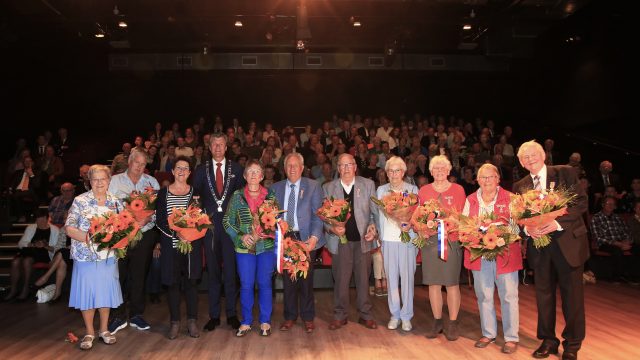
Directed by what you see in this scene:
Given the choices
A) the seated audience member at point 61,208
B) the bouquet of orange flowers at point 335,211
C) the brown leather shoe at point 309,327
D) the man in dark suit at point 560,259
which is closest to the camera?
the man in dark suit at point 560,259

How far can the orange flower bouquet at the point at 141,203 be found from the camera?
4270 mm

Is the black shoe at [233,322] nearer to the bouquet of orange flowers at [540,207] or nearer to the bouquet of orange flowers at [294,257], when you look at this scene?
the bouquet of orange flowers at [294,257]

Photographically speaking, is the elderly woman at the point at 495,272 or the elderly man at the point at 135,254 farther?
the elderly man at the point at 135,254

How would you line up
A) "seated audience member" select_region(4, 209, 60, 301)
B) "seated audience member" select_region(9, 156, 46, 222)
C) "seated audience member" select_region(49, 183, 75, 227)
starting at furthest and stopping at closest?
"seated audience member" select_region(9, 156, 46, 222)
"seated audience member" select_region(49, 183, 75, 227)
"seated audience member" select_region(4, 209, 60, 301)

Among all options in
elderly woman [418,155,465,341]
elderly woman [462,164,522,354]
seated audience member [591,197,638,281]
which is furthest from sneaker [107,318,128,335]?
seated audience member [591,197,638,281]

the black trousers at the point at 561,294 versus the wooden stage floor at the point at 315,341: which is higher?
the black trousers at the point at 561,294

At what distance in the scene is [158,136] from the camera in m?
12.2

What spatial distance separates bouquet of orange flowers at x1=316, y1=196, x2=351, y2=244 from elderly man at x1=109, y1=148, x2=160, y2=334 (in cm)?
161

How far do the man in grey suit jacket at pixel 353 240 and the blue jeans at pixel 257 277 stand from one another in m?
0.63

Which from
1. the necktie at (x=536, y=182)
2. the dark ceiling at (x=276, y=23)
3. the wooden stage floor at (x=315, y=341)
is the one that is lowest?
the wooden stage floor at (x=315, y=341)

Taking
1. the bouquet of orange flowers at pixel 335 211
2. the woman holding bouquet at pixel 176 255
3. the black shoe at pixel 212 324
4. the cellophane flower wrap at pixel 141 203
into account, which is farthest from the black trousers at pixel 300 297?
the cellophane flower wrap at pixel 141 203

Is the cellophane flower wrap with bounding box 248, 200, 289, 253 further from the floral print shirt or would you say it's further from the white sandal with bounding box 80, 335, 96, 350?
the white sandal with bounding box 80, 335, 96, 350

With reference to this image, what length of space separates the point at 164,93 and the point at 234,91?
201 cm

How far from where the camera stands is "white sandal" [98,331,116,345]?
4320 millimetres
